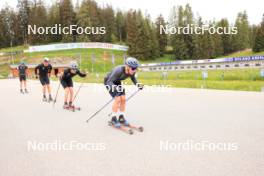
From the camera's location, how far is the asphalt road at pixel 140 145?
3.13m

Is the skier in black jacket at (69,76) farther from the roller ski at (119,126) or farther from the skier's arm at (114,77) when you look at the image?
the roller ski at (119,126)

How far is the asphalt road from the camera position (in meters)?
3.13

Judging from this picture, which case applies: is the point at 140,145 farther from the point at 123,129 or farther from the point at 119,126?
the point at 119,126

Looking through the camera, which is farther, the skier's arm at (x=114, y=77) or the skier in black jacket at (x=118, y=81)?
A: the skier's arm at (x=114, y=77)

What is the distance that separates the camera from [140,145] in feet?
13.4

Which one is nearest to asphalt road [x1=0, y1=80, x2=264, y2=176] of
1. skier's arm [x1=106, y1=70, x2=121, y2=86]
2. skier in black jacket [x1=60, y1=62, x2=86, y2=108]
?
skier's arm [x1=106, y1=70, x2=121, y2=86]

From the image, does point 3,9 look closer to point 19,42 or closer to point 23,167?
point 19,42

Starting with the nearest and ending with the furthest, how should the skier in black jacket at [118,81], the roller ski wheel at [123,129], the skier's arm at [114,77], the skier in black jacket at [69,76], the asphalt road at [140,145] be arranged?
the asphalt road at [140,145] → the roller ski wheel at [123,129] → the skier in black jacket at [118,81] → the skier's arm at [114,77] → the skier in black jacket at [69,76]

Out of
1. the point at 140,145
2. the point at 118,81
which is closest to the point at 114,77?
the point at 118,81

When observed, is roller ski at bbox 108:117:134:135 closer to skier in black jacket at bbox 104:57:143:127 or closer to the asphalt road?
skier in black jacket at bbox 104:57:143:127

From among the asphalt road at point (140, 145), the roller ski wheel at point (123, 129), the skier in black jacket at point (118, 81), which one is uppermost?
the skier in black jacket at point (118, 81)

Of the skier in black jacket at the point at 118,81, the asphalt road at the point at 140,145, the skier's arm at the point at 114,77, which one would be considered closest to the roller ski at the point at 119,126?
the skier in black jacket at the point at 118,81

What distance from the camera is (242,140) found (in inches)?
166

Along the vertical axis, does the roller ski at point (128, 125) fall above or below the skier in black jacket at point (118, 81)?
below
